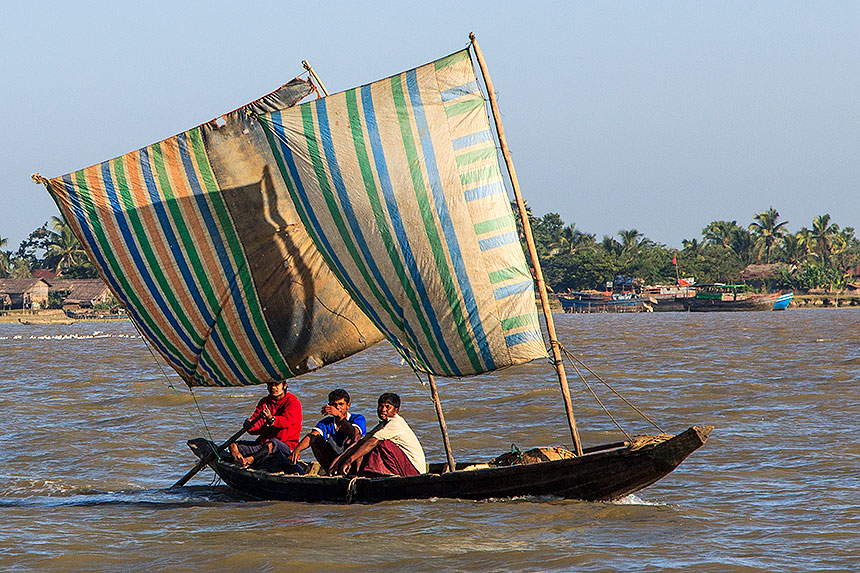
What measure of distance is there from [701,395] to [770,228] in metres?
90.6

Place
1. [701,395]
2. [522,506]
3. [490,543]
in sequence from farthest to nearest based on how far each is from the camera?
[701,395] → [522,506] → [490,543]

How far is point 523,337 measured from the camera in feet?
31.6

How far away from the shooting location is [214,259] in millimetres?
11461

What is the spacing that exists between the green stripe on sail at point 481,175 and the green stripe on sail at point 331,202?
4.15 ft

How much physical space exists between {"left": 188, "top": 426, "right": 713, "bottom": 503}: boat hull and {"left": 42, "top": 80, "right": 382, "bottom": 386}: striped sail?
81.6 inches

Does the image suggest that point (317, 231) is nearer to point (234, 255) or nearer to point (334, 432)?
point (234, 255)

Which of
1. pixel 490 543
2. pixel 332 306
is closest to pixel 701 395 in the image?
pixel 332 306

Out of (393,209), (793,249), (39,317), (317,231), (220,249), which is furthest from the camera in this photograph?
(793,249)

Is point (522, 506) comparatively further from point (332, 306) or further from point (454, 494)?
point (332, 306)

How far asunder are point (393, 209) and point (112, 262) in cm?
379

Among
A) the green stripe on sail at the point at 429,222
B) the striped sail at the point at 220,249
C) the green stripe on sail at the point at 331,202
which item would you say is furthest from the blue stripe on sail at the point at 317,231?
the green stripe on sail at the point at 429,222

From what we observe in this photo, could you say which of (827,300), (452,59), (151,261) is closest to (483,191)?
(452,59)

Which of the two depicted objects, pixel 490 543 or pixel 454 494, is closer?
pixel 490 543

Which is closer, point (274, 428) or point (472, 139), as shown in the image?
point (472, 139)
